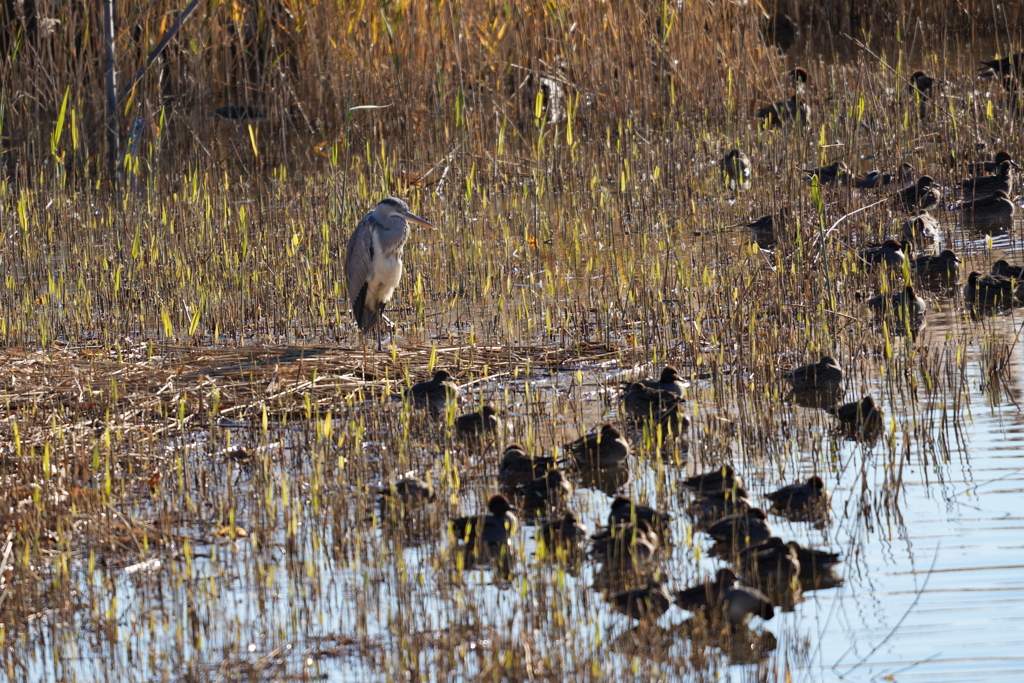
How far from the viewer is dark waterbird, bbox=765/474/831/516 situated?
16.3ft

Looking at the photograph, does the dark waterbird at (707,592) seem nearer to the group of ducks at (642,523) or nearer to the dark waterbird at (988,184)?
the group of ducks at (642,523)

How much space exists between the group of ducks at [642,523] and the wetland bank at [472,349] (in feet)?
0.22

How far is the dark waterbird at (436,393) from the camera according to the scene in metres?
6.40

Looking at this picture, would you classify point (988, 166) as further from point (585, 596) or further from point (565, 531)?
point (585, 596)

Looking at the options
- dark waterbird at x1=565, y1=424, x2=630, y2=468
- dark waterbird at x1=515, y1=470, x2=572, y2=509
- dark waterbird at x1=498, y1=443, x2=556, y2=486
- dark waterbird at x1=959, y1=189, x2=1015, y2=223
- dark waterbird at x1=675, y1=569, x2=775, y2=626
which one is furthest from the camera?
dark waterbird at x1=959, y1=189, x2=1015, y2=223

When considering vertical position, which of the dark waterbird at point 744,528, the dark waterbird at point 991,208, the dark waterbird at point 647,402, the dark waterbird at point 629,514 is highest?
the dark waterbird at point 991,208

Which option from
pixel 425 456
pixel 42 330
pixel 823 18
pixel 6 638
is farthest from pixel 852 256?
pixel 823 18

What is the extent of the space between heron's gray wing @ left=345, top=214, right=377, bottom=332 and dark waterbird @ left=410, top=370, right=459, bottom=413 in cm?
136

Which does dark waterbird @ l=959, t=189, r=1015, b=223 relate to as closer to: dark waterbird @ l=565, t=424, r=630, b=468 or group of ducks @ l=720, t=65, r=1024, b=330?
group of ducks @ l=720, t=65, r=1024, b=330

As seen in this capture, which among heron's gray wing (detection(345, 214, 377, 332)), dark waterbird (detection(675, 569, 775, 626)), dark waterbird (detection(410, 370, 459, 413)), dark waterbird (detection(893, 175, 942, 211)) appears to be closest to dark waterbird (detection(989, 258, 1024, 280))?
dark waterbird (detection(893, 175, 942, 211))

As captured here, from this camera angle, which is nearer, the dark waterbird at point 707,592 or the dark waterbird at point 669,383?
Result: the dark waterbird at point 707,592

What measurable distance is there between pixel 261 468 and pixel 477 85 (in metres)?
7.74

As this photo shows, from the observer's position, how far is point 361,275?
7848 mm

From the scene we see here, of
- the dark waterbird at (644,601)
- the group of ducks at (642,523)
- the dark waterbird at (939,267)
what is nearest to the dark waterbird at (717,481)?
the group of ducks at (642,523)
